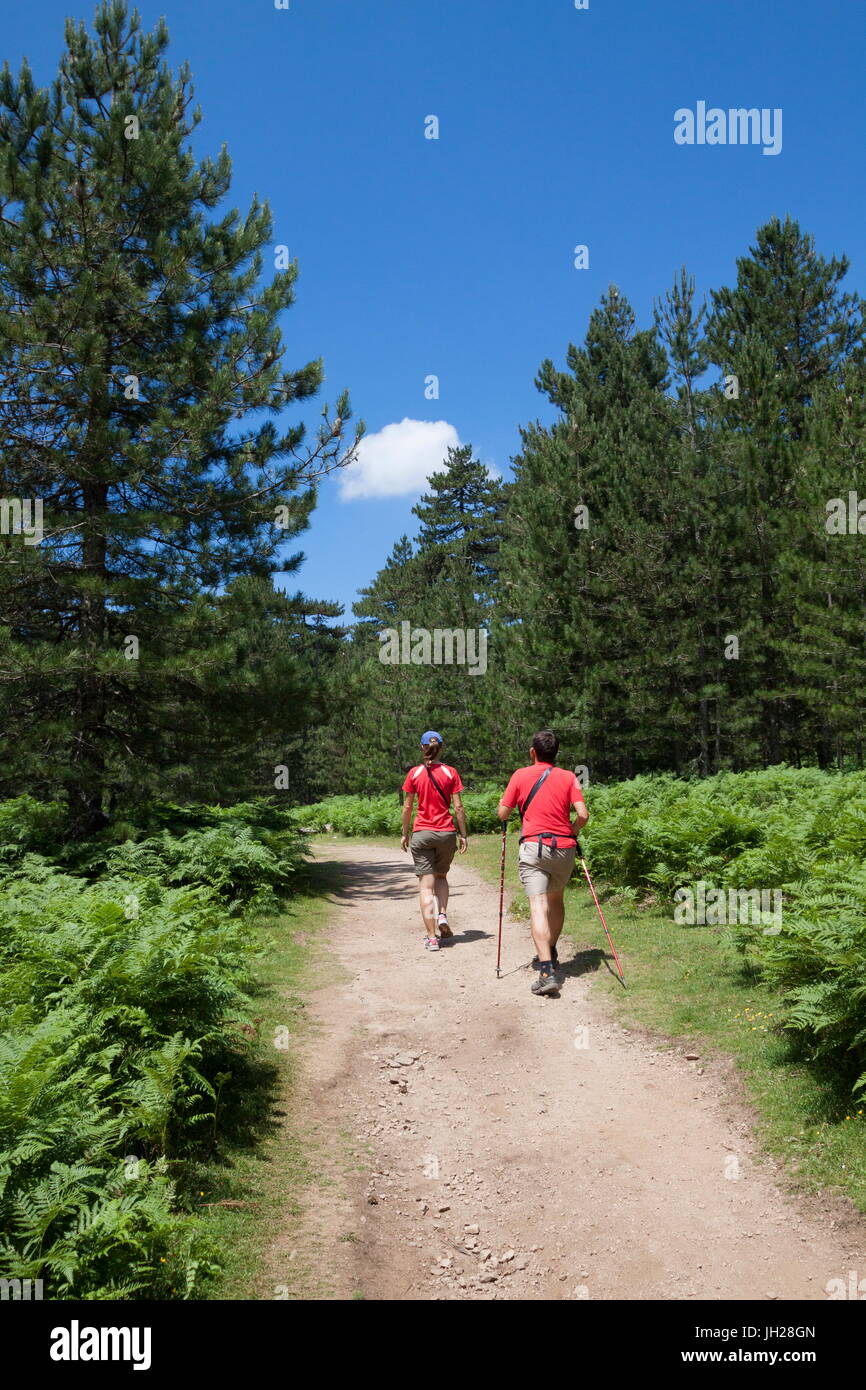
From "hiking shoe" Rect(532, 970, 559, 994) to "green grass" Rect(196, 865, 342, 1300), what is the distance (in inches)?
79.5

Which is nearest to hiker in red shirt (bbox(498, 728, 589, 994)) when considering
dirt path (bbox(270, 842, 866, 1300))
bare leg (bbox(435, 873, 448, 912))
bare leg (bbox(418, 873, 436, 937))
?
dirt path (bbox(270, 842, 866, 1300))

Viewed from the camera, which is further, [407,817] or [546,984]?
[407,817]

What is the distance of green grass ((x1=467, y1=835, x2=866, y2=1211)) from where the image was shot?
15.1 feet

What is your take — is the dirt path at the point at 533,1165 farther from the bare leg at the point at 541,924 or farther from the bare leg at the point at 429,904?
the bare leg at the point at 429,904

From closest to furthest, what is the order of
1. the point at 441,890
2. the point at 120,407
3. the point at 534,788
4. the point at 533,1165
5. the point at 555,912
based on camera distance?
the point at 533,1165
the point at 555,912
the point at 534,788
the point at 441,890
the point at 120,407

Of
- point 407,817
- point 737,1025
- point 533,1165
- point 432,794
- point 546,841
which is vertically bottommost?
point 533,1165

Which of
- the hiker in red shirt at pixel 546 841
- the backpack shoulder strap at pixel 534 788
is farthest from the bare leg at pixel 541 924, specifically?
the backpack shoulder strap at pixel 534 788

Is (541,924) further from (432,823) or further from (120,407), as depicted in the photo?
(120,407)

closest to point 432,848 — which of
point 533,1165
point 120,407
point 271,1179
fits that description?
point 533,1165

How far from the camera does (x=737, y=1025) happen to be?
6348mm

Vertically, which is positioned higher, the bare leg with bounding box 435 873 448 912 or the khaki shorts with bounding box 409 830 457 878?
the khaki shorts with bounding box 409 830 457 878

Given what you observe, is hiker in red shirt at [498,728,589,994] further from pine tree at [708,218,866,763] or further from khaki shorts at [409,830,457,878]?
pine tree at [708,218,866,763]

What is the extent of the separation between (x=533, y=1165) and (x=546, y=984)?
258 centimetres
